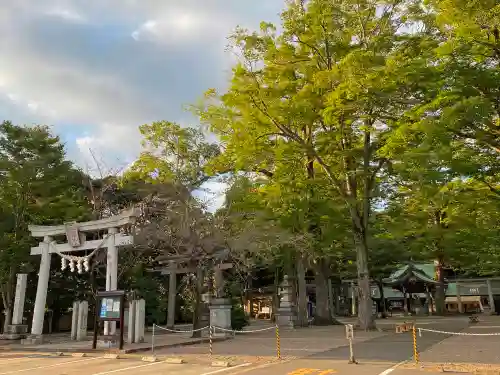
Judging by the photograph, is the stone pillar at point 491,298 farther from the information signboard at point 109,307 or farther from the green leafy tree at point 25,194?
the information signboard at point 109,307

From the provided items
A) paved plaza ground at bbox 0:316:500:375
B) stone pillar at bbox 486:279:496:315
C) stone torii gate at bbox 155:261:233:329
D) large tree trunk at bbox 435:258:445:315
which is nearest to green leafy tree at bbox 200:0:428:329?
stone torii gate at bbox 155:261:233:329

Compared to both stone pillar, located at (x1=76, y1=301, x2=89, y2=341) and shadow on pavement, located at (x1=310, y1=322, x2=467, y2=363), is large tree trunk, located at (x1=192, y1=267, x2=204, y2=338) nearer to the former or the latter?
stone pillar, located at (x1=76, y1=301, x2=89, y2=341)

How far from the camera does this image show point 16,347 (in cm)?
1728

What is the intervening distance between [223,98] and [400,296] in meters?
38.7

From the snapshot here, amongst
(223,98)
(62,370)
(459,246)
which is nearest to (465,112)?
(223,98)

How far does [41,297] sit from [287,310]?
13463mm

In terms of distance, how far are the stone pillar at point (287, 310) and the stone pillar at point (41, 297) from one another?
12.8 m

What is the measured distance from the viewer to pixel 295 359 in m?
12.3

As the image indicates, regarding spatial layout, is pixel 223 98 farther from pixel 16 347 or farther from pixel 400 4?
pixel 16 347

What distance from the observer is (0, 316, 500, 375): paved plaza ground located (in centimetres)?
1039

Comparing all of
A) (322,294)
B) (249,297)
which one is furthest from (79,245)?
(249,297)

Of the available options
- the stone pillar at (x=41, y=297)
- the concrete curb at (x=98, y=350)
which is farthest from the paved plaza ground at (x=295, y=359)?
the stone pillar at (x=41, y=297)

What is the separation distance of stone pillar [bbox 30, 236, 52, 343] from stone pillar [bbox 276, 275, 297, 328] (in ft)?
41.9

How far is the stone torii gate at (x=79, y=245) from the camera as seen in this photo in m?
17.3
